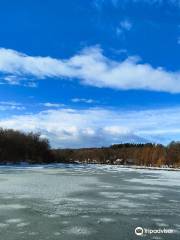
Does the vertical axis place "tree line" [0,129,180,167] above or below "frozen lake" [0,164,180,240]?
above

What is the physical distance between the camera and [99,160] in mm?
169500

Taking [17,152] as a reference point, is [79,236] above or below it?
below

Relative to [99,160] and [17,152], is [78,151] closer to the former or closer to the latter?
[99,160]

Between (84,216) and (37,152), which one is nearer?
(84,216)

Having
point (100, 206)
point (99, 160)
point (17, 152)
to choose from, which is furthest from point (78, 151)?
point (100, 206)

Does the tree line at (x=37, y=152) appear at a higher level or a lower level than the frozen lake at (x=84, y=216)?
higher

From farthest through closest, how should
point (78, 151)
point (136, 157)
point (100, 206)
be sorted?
point (78, 151), point (136, 157), point (100, 206)

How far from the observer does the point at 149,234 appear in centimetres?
851

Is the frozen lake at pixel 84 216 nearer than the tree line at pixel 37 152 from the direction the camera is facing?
Yes

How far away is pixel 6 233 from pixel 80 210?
367 cm

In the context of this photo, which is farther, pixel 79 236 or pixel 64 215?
pixel 64 215

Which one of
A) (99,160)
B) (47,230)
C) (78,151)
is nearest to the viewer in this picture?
(47,230)

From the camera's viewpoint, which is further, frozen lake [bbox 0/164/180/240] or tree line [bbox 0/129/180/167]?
tree line [bbox 0/129/180/167]

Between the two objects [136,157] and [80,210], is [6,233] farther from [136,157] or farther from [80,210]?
[136,157]
